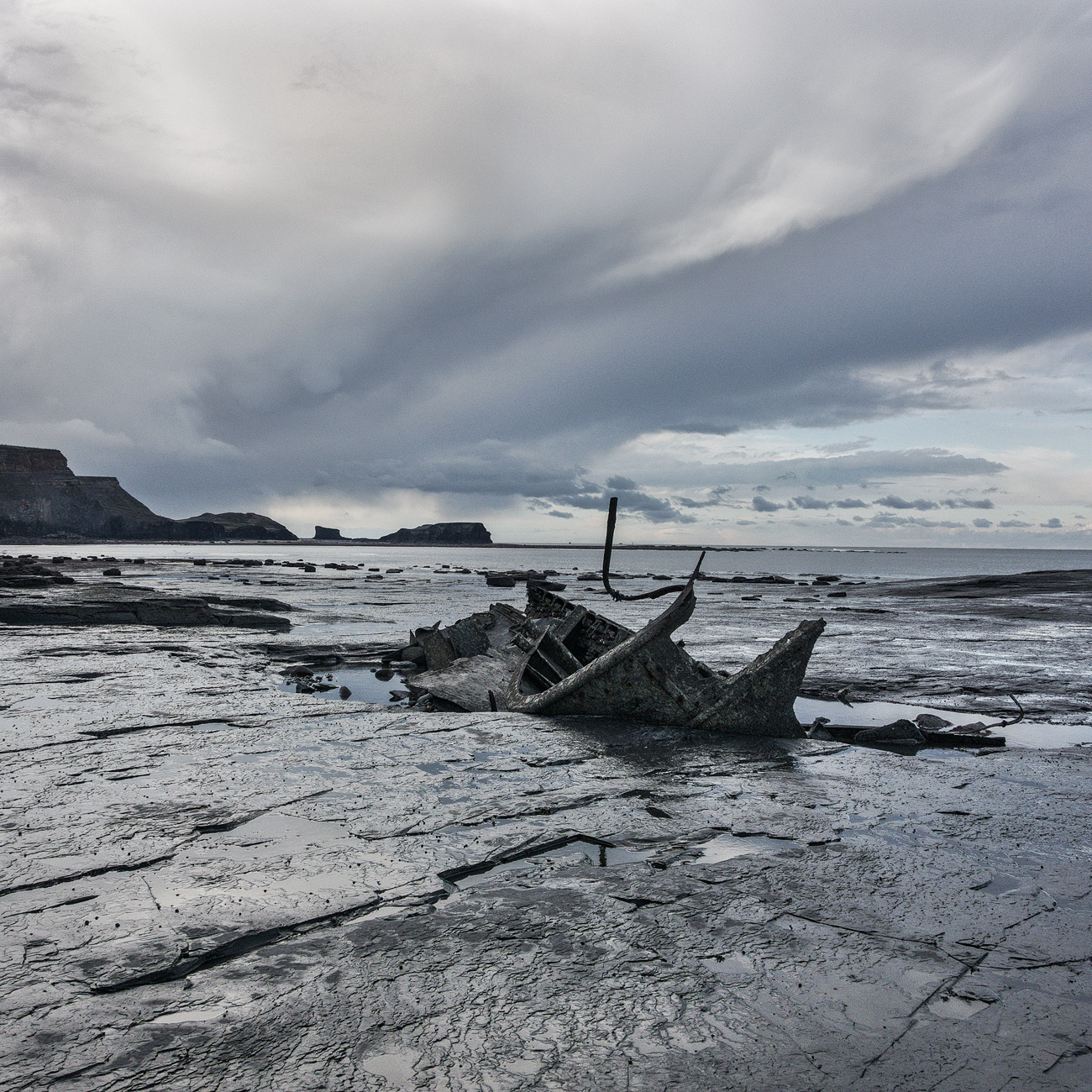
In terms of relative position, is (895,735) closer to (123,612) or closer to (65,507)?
(123,612)

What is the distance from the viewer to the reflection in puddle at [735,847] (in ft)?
13.0

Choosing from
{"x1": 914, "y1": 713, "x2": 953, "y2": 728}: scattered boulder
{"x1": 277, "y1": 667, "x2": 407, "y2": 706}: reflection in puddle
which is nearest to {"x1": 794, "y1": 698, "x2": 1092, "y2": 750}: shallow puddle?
{"x1": 914, "y1": 713, "x2": 953, "y2": 728}: scattered boulder

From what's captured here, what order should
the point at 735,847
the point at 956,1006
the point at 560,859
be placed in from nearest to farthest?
1. the point at 956,1006
2. the point at 560,859
3. the point at 735,847

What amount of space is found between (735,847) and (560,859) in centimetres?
108

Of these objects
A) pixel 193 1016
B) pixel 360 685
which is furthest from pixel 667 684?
pixel 193 1016

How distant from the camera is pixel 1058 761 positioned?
20.8ft

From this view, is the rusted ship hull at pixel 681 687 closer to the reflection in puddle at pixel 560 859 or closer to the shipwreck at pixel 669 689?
the shipwreck at pixel 669 689

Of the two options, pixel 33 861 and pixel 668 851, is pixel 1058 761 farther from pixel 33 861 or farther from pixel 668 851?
pixel 33 861

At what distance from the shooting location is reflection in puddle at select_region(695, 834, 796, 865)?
3949mm

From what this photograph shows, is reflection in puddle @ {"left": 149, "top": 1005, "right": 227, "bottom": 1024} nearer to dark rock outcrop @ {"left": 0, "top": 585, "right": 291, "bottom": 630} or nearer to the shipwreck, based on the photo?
the shipwreck

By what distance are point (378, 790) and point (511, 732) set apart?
2228 millimetres

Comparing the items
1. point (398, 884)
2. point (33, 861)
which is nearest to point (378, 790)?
point (398, 884)

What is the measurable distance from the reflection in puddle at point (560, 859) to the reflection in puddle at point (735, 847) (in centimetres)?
33

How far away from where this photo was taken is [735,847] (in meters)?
4.13
